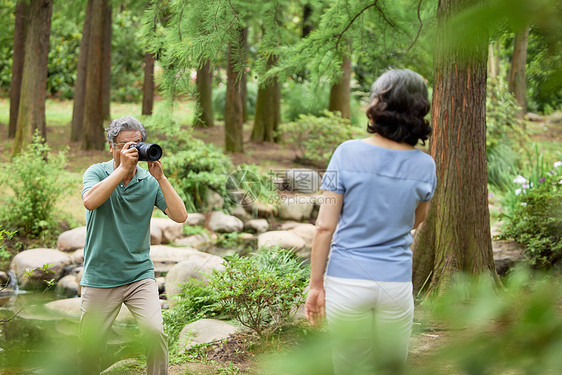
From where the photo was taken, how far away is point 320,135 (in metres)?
11.4

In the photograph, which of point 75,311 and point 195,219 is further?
point 195,219

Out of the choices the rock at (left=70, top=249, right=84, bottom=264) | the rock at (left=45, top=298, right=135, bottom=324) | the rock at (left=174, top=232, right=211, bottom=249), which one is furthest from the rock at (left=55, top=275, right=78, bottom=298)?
the rock at (left=174, top=232, right=211, bottom=249)

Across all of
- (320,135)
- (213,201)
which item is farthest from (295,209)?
(320,135)

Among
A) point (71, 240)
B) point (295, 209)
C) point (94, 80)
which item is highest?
point (94, 80)

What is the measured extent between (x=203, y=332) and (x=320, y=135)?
7.53 meters

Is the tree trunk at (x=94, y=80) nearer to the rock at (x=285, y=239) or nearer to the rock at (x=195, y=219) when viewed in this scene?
the rock at (x=195, y=219)

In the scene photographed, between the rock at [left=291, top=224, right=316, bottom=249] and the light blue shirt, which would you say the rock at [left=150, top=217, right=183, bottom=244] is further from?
the light blue shirt

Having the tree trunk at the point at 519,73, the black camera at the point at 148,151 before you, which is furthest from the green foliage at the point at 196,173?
the tree trunk at the point at 519,73

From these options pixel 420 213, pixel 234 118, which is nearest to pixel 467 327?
pixel 420 213

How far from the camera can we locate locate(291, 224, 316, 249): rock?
334 inches

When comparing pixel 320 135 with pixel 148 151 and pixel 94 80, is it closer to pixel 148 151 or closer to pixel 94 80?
pixel 94 80

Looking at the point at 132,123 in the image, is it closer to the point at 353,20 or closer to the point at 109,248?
the point at 109,248

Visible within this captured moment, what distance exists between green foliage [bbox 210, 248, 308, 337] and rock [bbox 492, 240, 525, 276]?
2.44 metres

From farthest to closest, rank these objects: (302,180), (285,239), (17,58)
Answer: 1. (17,58)
2. (302,180)
3. (285,239)
